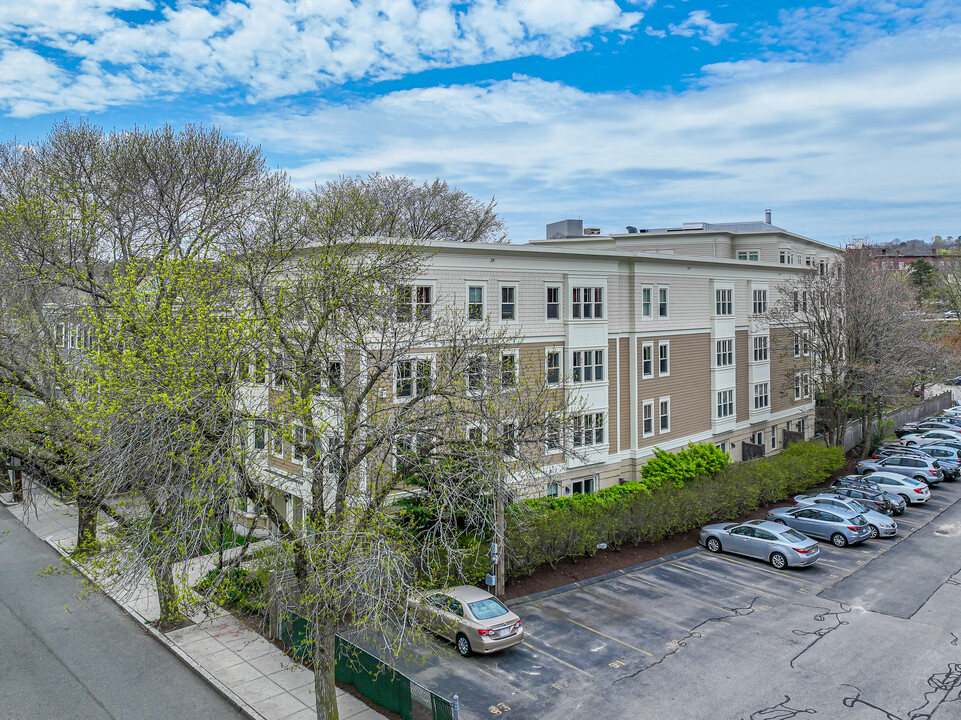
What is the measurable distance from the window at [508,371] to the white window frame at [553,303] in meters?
3.92

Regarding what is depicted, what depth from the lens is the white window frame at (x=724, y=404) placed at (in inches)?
1491

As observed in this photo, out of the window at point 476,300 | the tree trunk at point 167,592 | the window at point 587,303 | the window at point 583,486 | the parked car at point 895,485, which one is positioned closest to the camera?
the tree trunk at point 167,592

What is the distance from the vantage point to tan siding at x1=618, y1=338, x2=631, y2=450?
32406 mm

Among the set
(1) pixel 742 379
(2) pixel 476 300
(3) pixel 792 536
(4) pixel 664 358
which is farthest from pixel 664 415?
(2) pixel 476 300

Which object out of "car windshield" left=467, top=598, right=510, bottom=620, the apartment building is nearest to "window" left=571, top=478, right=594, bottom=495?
the apartment building

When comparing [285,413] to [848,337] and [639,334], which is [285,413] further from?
[848,337]

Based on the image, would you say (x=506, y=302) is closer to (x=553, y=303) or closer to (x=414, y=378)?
(x=553, y=303)

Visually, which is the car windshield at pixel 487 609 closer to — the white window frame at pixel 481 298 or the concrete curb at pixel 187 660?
the concrete curb at pixel 187 660

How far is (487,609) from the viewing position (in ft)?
59.4

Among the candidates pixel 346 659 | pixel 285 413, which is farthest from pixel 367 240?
pixel 346 659

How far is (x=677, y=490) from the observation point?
94.0 feet

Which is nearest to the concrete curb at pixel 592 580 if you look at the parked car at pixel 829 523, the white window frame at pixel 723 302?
the parked car at pixel 829 523

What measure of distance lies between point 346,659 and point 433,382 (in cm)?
701

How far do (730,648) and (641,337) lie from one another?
56.2 feet
